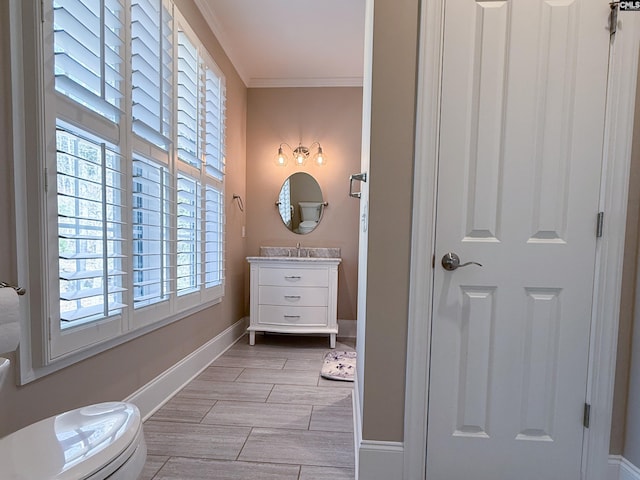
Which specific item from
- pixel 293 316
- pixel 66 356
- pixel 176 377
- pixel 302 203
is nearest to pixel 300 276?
pixel 293 316

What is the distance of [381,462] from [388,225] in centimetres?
96

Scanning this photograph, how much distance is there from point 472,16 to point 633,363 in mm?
1500

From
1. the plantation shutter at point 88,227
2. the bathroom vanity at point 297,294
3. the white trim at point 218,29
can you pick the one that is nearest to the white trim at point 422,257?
the plantation shutter at point 88,227

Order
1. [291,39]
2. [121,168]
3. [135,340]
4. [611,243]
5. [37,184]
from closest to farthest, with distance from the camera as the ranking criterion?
[37,184]
[611,243]
[121,168]
[135,340]
[291,39]

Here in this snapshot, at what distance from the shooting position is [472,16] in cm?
119

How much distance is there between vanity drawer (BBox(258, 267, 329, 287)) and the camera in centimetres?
293

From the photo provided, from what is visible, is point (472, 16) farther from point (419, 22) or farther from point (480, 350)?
point (480, 350)

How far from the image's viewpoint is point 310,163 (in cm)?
345

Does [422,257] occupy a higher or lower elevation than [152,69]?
lower

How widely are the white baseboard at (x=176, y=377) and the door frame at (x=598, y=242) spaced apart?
55.1 inches

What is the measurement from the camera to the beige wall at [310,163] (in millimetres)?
3406

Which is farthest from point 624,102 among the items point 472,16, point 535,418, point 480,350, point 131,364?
point 131,364

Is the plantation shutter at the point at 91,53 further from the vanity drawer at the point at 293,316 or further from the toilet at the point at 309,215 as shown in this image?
the toilet at the point at 309,215

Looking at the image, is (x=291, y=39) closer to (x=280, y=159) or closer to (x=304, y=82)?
(x=304, y=82)
